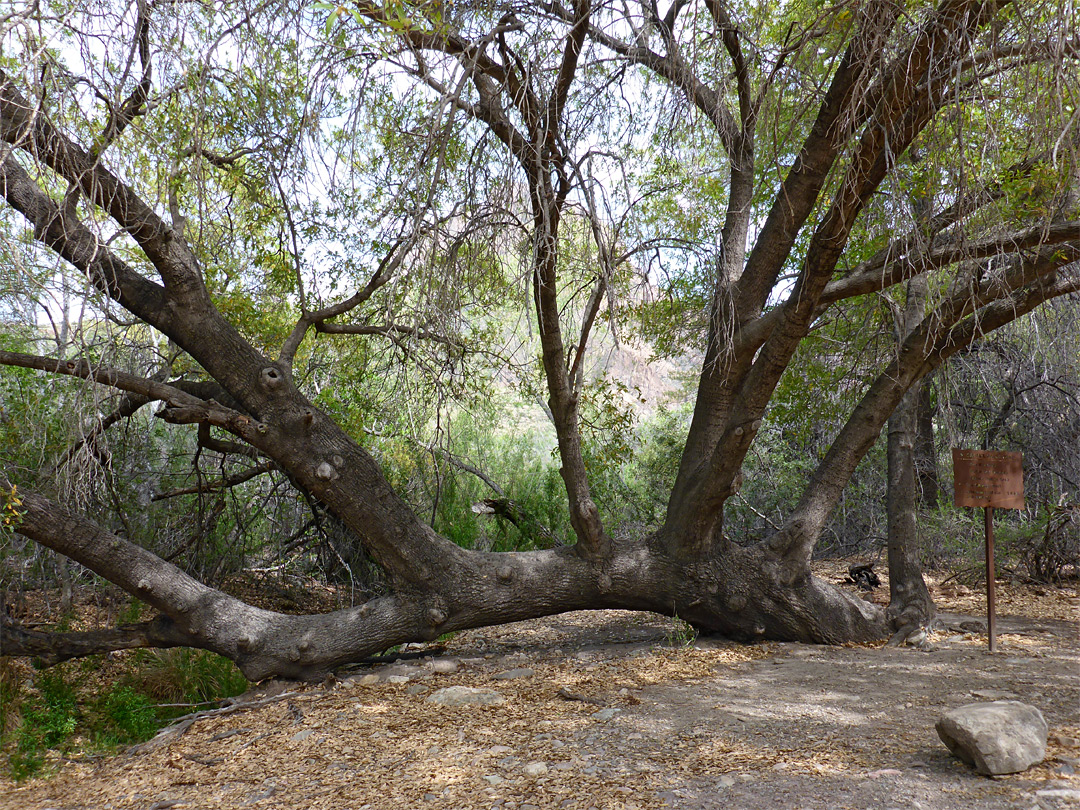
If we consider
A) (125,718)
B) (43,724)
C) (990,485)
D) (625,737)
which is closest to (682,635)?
(625,737)

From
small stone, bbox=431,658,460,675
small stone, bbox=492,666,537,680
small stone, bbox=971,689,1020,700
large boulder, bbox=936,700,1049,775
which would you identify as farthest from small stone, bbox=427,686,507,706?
small stone, bbox=971,689,1020,700

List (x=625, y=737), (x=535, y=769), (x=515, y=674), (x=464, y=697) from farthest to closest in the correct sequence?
1. (x=515, y=674)
2. (x=464, y=697)
3. (x=625, y=737)
4. (x=535, y=769)

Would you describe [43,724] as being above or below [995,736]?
below

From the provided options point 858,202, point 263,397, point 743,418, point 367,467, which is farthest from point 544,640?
point 858,202

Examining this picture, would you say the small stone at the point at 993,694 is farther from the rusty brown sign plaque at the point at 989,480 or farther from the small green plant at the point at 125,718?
the small green plant at the point at 125,718

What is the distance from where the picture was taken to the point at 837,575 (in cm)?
862

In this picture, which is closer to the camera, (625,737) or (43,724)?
(625,737)

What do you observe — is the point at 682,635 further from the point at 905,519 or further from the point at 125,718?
the point at 125,718

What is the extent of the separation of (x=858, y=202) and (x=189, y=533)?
5804 mm

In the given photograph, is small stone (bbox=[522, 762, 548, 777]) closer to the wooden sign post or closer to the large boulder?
the large boulder

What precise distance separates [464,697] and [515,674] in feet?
1.86

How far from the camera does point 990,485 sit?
5.06 m

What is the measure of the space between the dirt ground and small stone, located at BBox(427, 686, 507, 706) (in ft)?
0.25

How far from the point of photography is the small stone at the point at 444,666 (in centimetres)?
513
